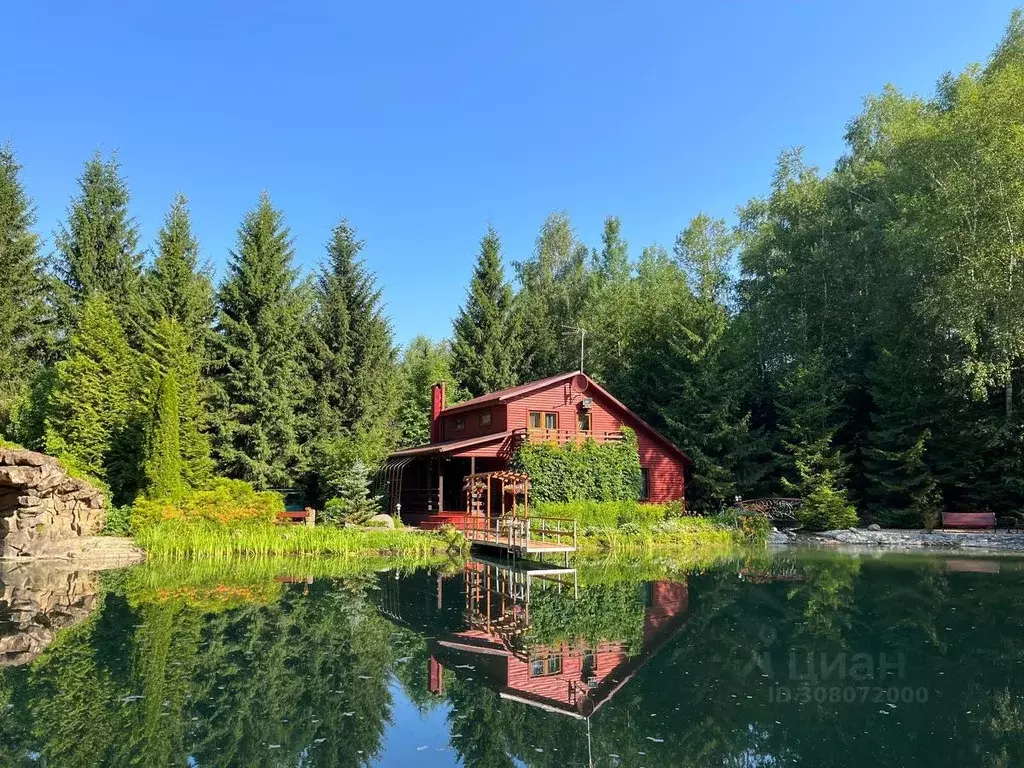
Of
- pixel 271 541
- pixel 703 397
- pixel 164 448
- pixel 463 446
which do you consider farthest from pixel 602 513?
pixel 164 448

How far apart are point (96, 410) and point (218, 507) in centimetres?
606

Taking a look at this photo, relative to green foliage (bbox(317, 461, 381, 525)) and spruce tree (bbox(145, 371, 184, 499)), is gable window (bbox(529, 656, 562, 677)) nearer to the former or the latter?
green foliage (bbox(317, 461, 381, 525))

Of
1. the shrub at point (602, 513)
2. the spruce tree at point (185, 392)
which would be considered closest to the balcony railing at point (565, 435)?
the shrub at point (602, 513)

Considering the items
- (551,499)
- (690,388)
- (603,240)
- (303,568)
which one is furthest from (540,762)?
(603,240)

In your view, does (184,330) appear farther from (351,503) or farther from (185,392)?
(351,503)

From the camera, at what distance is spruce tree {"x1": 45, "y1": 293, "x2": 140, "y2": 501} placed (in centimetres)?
2219

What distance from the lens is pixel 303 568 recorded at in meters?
18.0

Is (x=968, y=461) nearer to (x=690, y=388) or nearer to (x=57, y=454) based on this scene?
(x=690, y=388)

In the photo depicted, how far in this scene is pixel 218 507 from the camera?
20.5m

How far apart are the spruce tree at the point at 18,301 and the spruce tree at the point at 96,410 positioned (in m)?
4.65

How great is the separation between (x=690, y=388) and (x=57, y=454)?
24111 millimetres

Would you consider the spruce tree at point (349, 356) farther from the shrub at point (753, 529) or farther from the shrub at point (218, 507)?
the shrub at point (753, 529)

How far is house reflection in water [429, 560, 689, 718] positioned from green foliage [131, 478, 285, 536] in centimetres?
938

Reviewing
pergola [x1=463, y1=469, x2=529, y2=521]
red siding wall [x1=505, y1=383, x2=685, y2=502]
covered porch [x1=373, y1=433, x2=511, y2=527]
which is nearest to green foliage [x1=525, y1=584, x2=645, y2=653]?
pergola [x1=463, y1=469, x2=529, y2=521]
